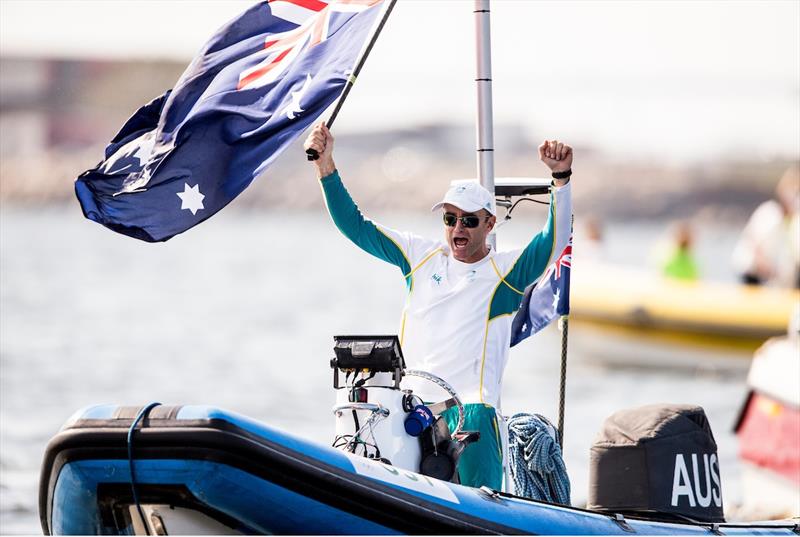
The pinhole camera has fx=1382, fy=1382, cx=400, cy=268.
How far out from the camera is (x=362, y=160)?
103062 millimetres

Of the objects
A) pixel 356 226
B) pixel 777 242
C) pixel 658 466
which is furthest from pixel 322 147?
pixel 777 242

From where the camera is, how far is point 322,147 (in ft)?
17.5

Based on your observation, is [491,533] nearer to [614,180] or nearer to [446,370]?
[446,370]

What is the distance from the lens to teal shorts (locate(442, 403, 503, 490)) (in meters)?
5.02

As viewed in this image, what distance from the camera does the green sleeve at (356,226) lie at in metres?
5.40

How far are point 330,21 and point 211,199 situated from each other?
972 mm

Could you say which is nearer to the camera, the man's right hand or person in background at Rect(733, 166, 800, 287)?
the man's right hand

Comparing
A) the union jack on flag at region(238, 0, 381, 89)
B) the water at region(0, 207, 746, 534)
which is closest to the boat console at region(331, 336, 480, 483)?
the union jack on flag at region(238, 0, 381, 89)

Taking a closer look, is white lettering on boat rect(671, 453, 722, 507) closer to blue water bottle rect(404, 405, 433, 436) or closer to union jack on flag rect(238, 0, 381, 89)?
blue water bottle rect(404, 405, 433, 436)

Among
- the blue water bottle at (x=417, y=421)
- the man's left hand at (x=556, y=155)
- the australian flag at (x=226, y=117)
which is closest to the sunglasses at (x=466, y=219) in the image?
the man's left hand at (x=556, y=155)

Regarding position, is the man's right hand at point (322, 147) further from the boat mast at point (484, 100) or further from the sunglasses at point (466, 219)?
the boat mast at point (484, 100)

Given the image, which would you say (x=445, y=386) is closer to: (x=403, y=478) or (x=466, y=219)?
(x=403, y=478)

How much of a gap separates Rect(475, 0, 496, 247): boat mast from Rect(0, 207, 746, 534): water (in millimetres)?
3144

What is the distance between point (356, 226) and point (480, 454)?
3.43 ft
